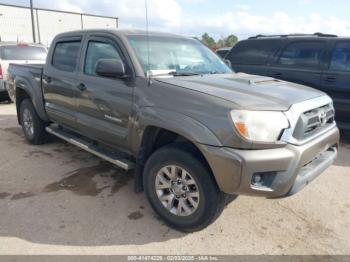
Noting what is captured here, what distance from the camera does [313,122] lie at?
311cm

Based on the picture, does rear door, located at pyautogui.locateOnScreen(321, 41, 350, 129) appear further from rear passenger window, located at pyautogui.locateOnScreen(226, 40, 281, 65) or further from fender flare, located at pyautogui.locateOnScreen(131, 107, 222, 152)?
fender flare, located at pyautogui.locateOnScreen(131, 107, 222, 152)

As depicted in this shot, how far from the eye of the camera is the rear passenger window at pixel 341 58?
5.75 meters

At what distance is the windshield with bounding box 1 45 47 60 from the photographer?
31.1ft

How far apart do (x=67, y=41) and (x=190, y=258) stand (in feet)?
11.3

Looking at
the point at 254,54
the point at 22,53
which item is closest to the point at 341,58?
the point at 254,54

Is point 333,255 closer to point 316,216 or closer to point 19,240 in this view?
point 316,216

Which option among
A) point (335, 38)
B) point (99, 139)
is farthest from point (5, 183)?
point (335, 38)

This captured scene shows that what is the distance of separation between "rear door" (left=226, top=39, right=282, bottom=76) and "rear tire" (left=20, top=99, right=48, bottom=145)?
391 cm

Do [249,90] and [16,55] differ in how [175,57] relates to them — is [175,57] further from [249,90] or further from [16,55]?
[16,55]

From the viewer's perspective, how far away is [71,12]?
4025 cm

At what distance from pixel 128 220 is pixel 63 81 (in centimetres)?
219

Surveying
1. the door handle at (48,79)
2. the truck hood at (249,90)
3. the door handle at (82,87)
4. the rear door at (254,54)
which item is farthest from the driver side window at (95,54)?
the rear door at (254,54)

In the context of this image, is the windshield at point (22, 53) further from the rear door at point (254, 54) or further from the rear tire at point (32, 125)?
the rear door at point (254, 54)

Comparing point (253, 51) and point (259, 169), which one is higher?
point (253, 51)
